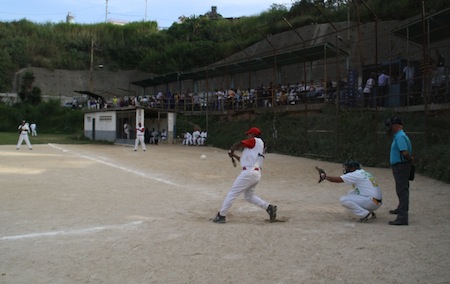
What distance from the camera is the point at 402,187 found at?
7.22 m

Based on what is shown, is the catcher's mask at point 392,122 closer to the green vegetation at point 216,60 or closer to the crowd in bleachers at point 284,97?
the green vegetation at point 216,60

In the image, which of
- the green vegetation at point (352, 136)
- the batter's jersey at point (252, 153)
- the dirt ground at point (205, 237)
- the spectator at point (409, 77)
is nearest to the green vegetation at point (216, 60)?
the green vegetation at point (352, 136)

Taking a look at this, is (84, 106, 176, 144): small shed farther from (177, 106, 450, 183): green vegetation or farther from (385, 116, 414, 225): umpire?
(385, 116, 414, 225): umpire

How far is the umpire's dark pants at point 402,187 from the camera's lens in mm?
7051

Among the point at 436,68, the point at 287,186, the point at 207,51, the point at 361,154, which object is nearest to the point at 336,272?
the point at 287,186

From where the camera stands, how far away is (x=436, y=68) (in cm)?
1688

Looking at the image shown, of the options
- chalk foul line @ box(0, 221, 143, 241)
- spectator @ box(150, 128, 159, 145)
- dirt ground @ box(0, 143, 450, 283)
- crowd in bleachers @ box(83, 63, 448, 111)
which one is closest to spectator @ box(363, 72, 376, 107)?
crowd in bleachers @ box(83, 63, 448, 111)

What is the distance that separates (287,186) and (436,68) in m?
9.18

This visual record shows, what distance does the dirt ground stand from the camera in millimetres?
4758

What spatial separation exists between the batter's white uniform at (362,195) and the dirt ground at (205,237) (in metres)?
0.28

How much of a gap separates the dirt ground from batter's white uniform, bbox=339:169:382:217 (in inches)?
10.9

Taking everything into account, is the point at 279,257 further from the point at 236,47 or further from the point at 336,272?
the point at 236,47

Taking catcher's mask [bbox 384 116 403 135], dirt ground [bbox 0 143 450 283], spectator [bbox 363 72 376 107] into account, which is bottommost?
dirt ground [bbox 0 143 450 283]

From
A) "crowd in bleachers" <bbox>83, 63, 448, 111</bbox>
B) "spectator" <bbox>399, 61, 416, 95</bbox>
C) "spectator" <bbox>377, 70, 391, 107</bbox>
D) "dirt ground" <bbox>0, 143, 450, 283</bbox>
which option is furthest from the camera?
"crowd in bleachers" <bbox>83, 63, 448, 111</bbox>
